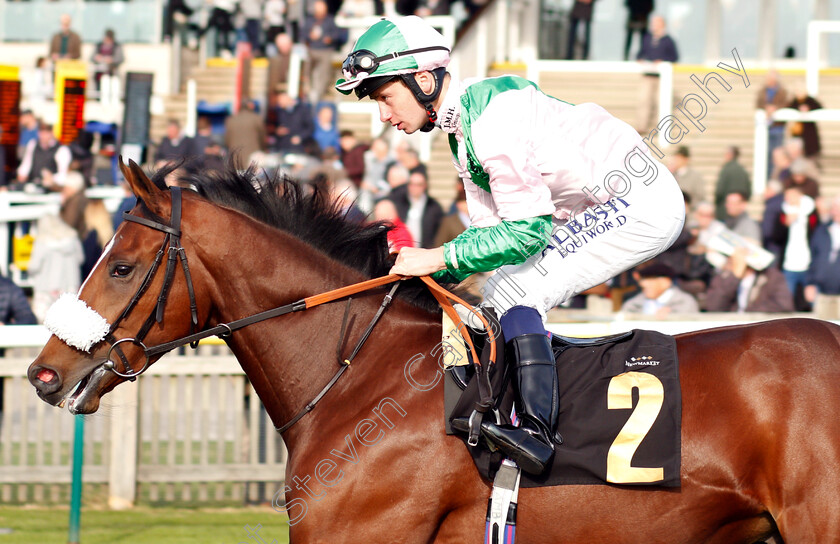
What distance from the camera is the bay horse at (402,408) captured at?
3064 millimetres

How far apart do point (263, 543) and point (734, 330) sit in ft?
9.23

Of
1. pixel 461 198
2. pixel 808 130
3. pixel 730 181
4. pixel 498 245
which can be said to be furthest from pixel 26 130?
pixel 498 245

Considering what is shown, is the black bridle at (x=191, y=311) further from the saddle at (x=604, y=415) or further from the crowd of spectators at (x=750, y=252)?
the crowd of spectators at (x=750, y=252)

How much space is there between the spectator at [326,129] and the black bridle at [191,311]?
752 cm

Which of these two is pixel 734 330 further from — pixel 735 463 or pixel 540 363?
pixel 540 363

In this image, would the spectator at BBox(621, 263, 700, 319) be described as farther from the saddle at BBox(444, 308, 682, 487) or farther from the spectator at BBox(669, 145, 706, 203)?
the saddle at BBox(444, 308, 682, 487)

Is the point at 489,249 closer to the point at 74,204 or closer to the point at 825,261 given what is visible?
the point at 825,261

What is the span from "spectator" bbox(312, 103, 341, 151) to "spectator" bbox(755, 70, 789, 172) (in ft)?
17.2

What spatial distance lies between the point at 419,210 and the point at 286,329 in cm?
494

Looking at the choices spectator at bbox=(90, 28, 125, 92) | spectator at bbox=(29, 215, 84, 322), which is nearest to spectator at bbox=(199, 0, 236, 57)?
→ spectator at bbox=(90, 28, 125, 92)

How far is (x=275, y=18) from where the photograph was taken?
50.7ft

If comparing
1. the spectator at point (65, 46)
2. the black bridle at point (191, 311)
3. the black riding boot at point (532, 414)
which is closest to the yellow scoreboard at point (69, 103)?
the spectator at point (65, 46)

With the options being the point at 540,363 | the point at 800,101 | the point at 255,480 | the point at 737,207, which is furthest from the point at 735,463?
the point at 800,101

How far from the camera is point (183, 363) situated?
6.05 metres
